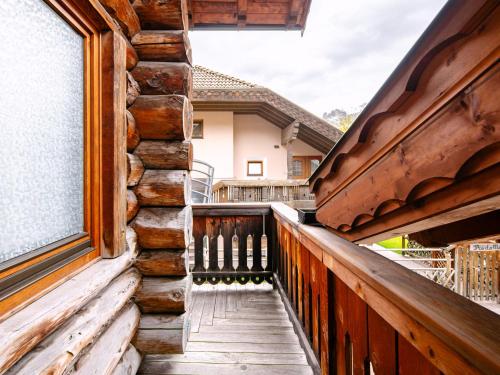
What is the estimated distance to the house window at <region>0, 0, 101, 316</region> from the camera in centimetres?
83

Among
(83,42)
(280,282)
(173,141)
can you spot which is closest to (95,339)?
(173,141)

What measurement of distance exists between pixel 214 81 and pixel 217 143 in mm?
2354

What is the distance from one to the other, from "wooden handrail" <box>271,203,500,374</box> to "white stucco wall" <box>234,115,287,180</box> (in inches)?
422

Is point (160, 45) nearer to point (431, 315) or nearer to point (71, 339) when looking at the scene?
point (71, 339)

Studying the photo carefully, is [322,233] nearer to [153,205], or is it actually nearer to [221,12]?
[153,205]

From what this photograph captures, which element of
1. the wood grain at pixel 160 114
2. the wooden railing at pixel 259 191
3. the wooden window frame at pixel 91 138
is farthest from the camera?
the wooden railing at pixel 259 191

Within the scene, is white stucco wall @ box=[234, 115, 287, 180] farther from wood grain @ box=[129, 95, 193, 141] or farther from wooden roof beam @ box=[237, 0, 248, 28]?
wood grain @ box=[129, 95, 193, 141]

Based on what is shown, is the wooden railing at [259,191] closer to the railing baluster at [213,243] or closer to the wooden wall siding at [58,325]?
the railing baluster at [213,243]

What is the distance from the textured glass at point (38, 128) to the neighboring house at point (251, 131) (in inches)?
342

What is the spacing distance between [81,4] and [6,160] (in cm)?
76

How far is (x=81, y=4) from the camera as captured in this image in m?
1.13

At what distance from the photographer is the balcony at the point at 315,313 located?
55 centimetres

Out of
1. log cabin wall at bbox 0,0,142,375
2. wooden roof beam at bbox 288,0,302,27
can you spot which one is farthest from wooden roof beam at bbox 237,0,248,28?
log cabin wall at bbox 0,0,142,375

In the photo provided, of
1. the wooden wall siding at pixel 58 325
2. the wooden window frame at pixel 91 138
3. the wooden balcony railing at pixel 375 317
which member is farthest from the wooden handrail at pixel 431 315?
the wooden window frame at pixel 91 138
